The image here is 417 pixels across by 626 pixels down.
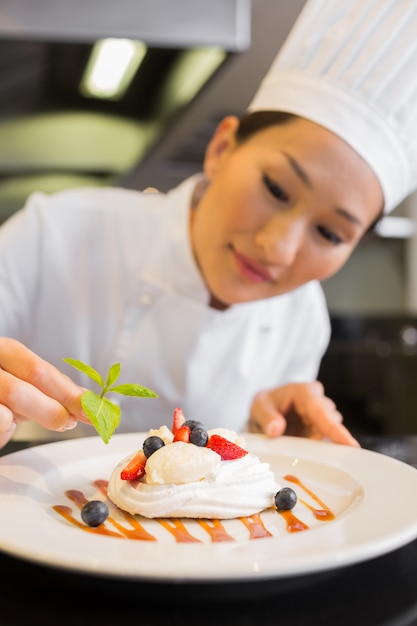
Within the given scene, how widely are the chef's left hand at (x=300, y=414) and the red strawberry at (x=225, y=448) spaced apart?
276mm

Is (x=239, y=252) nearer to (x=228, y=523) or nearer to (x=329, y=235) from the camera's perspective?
(x=329, y=235)

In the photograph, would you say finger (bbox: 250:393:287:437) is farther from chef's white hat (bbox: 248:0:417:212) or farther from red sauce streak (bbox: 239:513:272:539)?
chef's white hat (bbox: 248:0:417:212)

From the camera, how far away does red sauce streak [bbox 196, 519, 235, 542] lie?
729 mm

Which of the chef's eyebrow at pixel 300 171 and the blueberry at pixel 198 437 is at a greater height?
the chef's eyebrow at pixel 300 171

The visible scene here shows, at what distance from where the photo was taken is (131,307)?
1682mm

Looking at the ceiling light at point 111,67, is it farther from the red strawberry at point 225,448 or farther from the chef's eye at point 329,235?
the red strawberry at point 225,448

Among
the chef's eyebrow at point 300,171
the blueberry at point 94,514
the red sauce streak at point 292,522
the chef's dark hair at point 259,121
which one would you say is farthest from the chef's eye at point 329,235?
the blueberry at point 94,514

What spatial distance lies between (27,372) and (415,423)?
3.15m

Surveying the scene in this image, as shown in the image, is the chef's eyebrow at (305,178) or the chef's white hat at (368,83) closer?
the chef's eyebrow at (305,178)

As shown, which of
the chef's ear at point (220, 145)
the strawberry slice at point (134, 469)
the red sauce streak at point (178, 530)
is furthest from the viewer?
the chef's ear at point (220, 145)

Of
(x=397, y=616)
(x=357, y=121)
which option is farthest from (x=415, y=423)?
(x=397, y=616)

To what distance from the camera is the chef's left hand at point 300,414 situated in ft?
3.82

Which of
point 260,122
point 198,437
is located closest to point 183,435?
point 198,437

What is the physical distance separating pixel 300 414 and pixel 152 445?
51 centimetres
